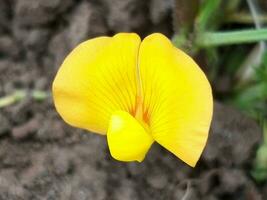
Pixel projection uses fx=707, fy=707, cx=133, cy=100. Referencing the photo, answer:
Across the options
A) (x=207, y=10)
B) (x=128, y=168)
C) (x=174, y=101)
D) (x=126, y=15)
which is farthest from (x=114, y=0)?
(x=174, y=101)

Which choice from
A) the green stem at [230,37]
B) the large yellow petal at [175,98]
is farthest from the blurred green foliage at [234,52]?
the large yellow petal at [175,98]

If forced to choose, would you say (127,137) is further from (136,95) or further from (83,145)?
(83,145)

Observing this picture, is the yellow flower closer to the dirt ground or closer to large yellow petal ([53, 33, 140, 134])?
large yellow petal ([53, 33, 140, 134])

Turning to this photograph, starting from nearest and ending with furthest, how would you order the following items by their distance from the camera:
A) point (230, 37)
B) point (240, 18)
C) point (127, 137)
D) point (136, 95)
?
1. point (127, 137)
2. point (136, 95)
3. point (230, 37)
4. point (240, 18)

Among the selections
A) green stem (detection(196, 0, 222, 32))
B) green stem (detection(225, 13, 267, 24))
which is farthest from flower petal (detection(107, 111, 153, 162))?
green stem (detection(225, 13, 267, 24))

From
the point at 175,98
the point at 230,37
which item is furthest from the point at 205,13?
the point at 175,98

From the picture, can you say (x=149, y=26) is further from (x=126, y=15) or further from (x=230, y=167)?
(x=230, y=167)
